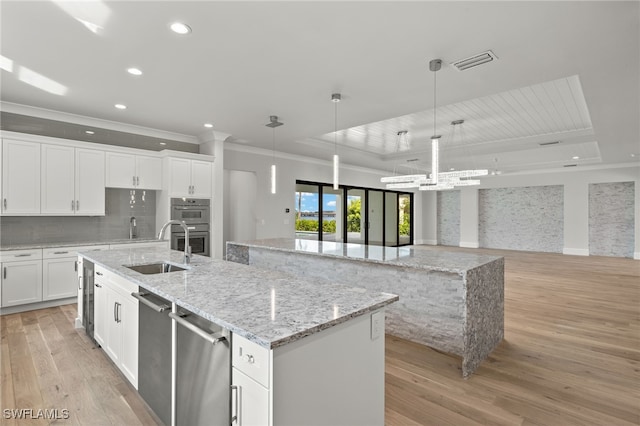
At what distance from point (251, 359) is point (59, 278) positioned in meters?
4.45

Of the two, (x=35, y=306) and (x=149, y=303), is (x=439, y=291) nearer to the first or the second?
(x=149, y=303)

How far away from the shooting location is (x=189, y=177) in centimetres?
548

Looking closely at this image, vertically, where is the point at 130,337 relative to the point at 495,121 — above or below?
below

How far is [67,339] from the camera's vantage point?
3.24 metres

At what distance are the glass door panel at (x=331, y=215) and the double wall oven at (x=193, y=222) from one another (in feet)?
11.7

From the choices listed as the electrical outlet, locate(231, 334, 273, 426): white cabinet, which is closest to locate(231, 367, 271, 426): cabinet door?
locate(231, 334, 273, 426): white cabinet

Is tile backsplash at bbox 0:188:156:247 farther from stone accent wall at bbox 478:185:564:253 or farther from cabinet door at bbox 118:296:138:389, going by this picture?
stone accent wall at bbox 478:185:564:253

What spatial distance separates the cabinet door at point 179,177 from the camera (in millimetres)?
5266

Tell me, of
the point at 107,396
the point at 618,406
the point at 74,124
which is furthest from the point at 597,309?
the point at 74,124

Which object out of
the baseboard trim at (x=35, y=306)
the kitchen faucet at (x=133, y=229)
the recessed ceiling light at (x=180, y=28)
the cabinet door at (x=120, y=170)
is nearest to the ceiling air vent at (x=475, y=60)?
the recessed ceiling light at (x=180, y=28)

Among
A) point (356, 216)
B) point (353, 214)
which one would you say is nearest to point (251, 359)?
point (353, 214)

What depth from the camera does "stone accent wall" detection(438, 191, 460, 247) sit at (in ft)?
40.8

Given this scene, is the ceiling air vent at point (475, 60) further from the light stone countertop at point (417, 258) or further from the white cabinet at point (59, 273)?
the white cabinet at point (59, 273)

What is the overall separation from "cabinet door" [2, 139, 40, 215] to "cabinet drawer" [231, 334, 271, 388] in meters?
4.51
